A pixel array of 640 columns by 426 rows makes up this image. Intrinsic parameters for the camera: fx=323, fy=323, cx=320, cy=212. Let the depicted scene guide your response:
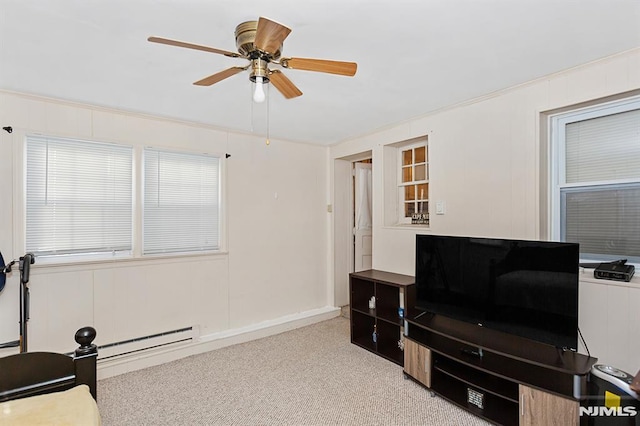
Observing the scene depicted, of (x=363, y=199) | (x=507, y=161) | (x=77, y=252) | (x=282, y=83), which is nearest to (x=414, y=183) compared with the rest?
(x=507, y=161)

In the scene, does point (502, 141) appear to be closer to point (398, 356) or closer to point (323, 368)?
point (398, 356)

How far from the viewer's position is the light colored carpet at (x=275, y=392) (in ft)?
7.64

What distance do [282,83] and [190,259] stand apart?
2395 millimetres

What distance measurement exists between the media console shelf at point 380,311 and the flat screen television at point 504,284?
1.56 feet

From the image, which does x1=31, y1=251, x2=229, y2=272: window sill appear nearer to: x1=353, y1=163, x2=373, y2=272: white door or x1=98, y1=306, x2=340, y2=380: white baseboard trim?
x1=98, y1=306, x2=340, y2=380: white baseboard trim

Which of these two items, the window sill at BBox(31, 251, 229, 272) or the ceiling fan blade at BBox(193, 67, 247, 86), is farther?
the window sill at BBox(31, 251, 229, 272)

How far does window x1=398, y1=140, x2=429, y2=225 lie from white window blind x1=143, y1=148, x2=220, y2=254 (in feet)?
7.24

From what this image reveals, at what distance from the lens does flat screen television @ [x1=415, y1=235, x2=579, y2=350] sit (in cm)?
203

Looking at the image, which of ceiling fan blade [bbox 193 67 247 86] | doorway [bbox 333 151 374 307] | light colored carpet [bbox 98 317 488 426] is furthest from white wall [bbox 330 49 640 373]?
ceiling fan blade [bbox 193 67 247 86]

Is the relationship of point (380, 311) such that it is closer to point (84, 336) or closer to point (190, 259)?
point (190, 259)

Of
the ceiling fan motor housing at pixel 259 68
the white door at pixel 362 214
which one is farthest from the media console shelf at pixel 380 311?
the ceiling fan motor housing at pixel 259 68

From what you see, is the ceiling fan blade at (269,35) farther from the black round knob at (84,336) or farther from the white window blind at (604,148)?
the white window blind at (604,148)

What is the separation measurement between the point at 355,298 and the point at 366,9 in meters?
2.94

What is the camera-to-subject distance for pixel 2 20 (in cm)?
169
